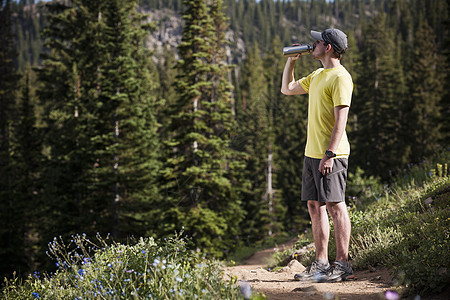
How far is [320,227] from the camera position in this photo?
3.93 metres

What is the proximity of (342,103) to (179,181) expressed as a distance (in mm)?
12351

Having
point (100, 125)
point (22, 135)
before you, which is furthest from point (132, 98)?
point (22, 135)

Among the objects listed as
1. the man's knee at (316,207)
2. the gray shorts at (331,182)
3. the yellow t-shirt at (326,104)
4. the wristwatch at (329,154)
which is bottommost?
the man's knee at (316,207)

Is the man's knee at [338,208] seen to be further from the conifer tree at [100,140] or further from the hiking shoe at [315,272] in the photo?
the conifer tree at [100,140]

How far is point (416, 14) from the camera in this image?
95.3m

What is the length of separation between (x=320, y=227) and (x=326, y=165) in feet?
2.43

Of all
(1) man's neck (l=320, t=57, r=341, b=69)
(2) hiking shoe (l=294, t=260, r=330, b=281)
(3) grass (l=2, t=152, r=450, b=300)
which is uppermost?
(1) man's neck (l=320, t=57, r=341, b=69)

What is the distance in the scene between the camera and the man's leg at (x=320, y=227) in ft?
12.9

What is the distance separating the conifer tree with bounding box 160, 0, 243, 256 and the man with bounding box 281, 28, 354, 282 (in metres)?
10.9

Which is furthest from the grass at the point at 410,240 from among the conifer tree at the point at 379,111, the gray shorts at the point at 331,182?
the conifer tree at the point at 379,111

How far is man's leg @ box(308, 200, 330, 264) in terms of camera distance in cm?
392

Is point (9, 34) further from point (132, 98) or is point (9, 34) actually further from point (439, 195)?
point (439, 195)

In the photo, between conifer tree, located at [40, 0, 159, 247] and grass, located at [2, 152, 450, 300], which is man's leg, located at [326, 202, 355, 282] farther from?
conifer tree, located at [40, 0, 159, 247]

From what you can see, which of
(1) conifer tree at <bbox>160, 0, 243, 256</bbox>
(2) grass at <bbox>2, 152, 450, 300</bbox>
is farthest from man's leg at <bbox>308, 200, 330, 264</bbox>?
(1) conifer tree at <bbox>160, 0, 243, 256</bbox>
